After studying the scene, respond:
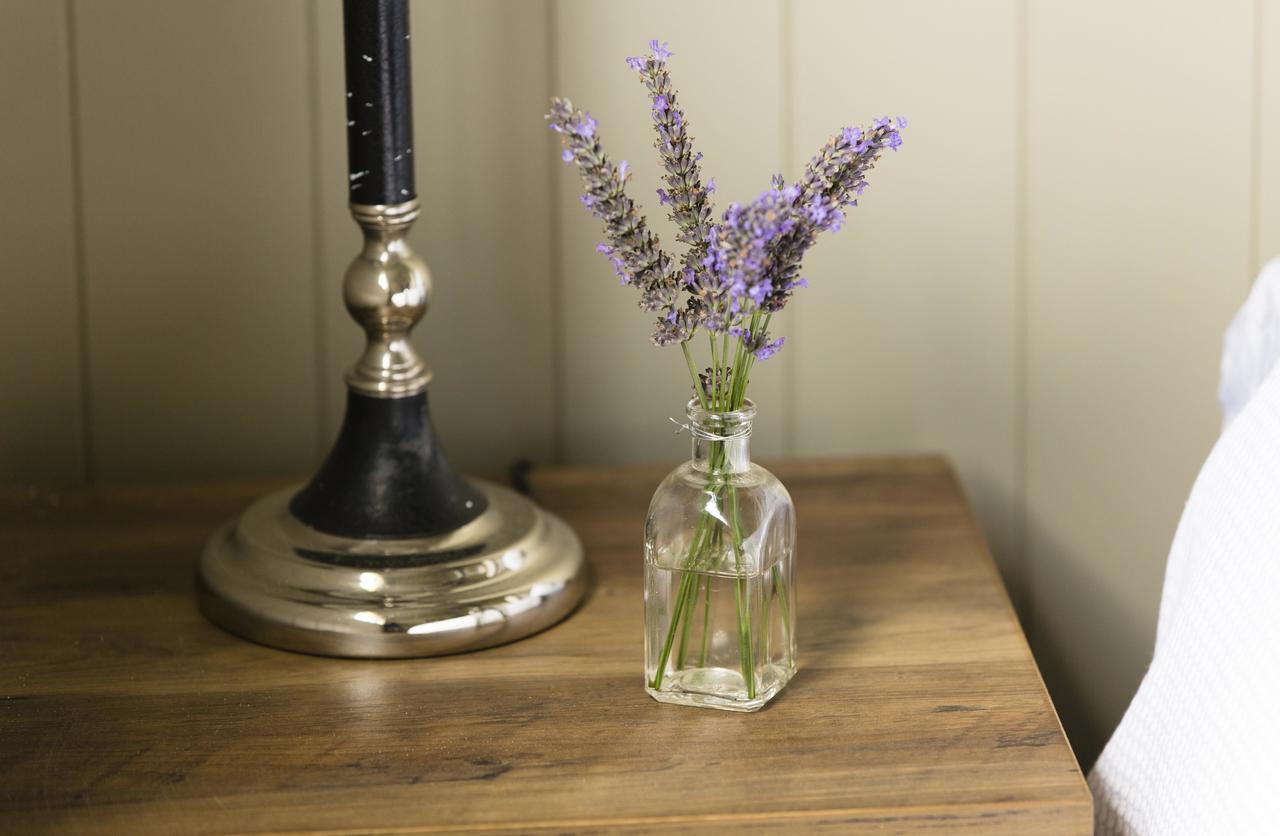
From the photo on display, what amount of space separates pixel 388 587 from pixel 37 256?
452 mm

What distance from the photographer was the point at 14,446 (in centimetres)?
103

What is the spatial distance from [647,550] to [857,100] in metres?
0.45

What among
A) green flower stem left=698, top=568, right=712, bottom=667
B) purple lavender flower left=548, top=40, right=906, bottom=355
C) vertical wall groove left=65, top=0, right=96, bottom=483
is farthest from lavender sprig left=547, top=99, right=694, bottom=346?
vertical wall groove left=65, top=0, right=96, bottom=483

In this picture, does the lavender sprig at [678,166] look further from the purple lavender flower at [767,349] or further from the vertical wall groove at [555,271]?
the vertical wall groove at [555,271]

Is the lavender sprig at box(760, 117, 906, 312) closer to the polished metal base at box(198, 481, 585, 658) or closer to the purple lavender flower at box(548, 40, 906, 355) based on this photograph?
the purple lavender flower at box(548, 40, 906, 355)

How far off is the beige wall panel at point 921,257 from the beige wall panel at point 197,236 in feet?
1.21

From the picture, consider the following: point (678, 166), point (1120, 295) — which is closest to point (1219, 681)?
point (678, 166)

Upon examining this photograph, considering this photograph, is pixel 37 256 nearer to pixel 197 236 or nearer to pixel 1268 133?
pixel 197 236

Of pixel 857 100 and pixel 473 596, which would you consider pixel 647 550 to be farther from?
pixel 857 100

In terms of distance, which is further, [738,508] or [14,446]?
[14,446]

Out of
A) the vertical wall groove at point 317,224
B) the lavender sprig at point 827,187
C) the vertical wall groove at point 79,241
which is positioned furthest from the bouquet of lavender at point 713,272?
the vertical wall groove at point 79,241

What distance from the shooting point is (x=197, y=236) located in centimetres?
100

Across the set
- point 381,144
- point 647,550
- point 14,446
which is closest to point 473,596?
point 647,550

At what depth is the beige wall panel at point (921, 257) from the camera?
3.19 ft
